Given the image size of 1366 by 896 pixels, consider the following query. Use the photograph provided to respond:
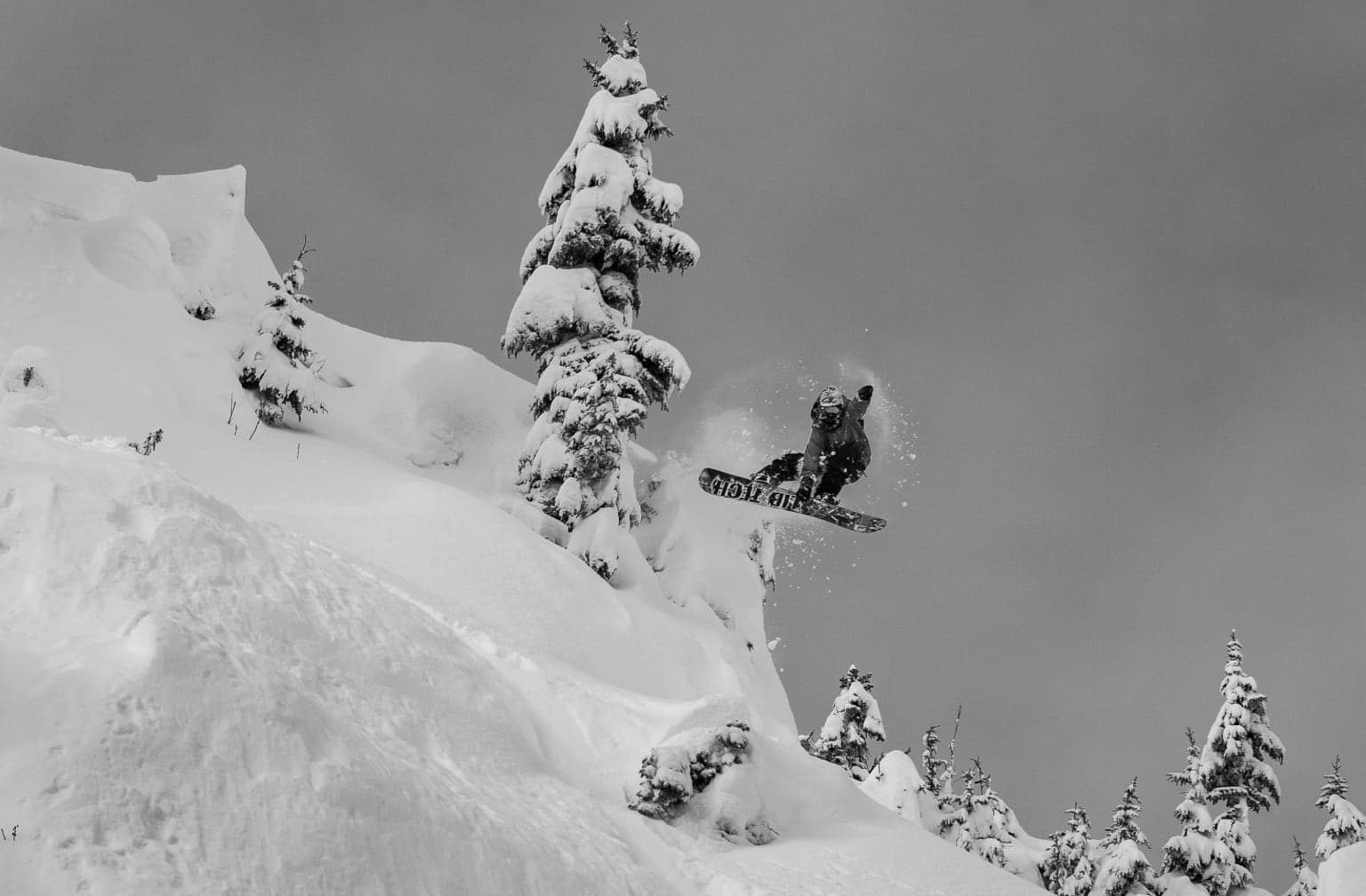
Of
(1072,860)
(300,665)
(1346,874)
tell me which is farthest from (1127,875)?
(300,665)

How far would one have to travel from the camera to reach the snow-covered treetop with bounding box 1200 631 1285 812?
23562 mm

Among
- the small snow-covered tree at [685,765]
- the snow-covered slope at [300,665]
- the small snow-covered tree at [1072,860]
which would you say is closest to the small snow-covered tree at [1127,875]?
the small snow-covered tree at [1072,860]

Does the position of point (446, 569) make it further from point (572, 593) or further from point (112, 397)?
point (112, 397)

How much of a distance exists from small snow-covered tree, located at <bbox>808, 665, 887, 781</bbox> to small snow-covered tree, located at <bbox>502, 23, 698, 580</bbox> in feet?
34.8

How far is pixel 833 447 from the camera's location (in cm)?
2117

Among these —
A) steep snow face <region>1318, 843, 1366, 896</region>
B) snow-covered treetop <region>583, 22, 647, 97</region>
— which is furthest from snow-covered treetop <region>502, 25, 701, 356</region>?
steep snow face <region>1318, 843, 1366, 896</region>

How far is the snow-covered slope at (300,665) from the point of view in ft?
16.5

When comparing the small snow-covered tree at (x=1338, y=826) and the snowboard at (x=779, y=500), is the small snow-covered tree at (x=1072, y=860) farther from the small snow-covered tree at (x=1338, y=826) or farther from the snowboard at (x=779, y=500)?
the snowboard at (x=779, y=500)

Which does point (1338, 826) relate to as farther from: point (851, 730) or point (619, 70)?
point (619, 70)

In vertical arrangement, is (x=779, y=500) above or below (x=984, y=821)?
above

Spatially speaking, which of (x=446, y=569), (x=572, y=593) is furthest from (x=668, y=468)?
(x=446, y=569)

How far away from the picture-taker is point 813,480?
2195 cm

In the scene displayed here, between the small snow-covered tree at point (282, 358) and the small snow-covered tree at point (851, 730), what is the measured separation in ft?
55.4

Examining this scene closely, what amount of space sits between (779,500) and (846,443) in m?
2.85
